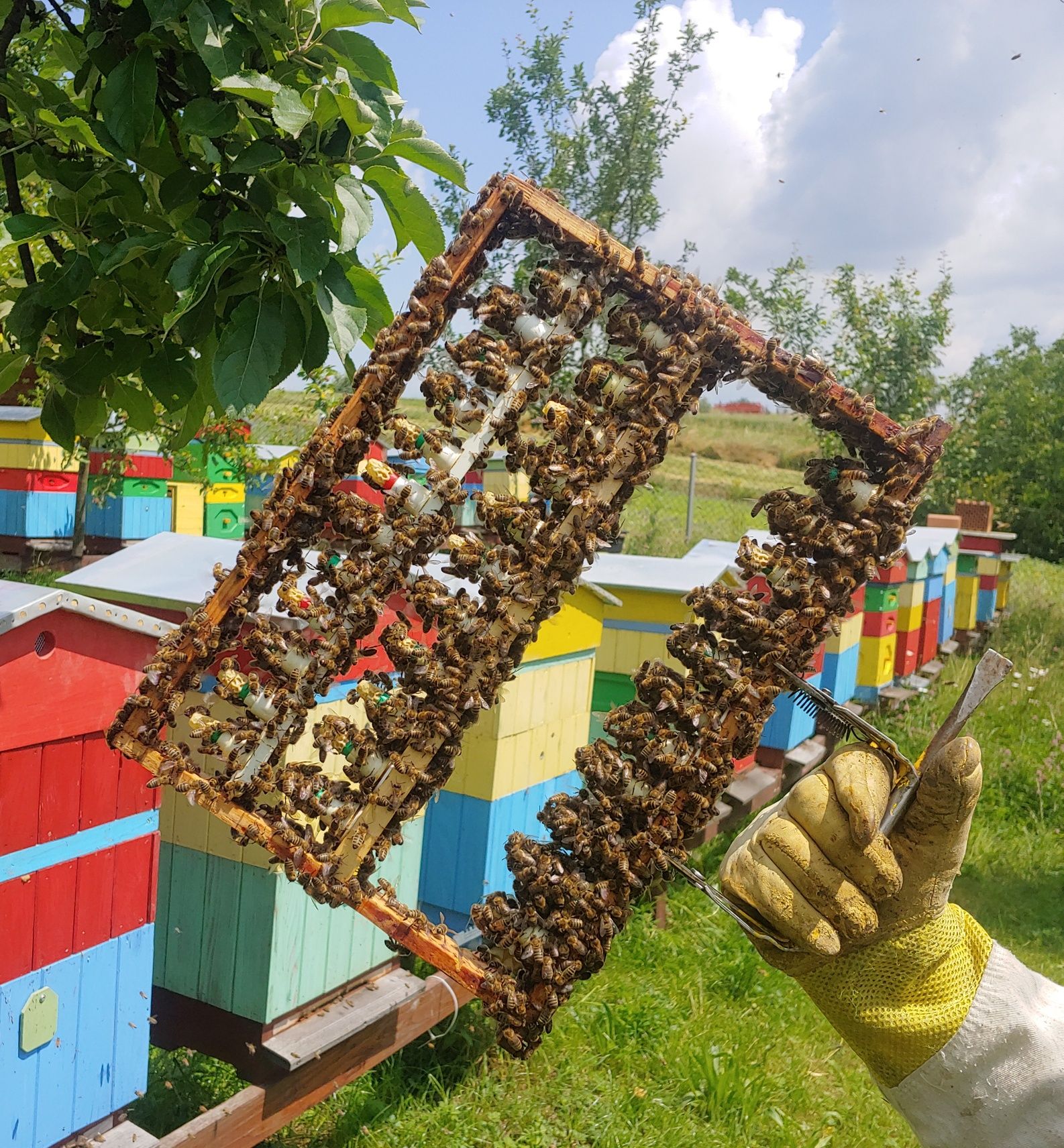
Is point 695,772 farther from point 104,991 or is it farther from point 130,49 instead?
point 104,991

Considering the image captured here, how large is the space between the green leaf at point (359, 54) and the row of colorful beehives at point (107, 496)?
36.0 ft

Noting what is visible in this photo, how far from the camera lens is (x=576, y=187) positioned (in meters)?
12.6

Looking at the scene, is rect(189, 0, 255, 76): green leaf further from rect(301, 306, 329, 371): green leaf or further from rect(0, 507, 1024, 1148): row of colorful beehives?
rect(0, 507, 1024, 1148): row of colorful beehives

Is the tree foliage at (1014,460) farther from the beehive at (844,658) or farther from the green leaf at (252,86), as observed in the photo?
the green leaf at (252,86)

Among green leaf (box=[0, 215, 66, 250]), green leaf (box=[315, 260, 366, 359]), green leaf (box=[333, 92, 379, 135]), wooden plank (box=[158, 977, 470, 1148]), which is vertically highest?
green leaf (box=[333, 92, 379, 135])

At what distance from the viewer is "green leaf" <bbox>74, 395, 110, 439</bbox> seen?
206 centimetres

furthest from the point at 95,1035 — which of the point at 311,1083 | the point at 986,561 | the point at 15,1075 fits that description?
the point at 986,561

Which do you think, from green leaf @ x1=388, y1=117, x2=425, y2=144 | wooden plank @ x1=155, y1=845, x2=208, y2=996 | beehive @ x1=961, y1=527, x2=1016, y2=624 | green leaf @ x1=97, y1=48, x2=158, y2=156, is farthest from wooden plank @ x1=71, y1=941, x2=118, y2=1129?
beehive @ x1=961, y1=527, x2=1016, y2=624

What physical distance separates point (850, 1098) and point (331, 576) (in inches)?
178

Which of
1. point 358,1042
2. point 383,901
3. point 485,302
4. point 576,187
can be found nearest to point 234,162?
point 485,302

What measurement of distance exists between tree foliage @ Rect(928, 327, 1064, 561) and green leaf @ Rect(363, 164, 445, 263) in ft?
63.1

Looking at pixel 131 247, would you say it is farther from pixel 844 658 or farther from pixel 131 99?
pixel 844 658

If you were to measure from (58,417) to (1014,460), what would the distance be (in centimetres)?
2644

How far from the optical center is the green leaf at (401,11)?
61.7 inches
